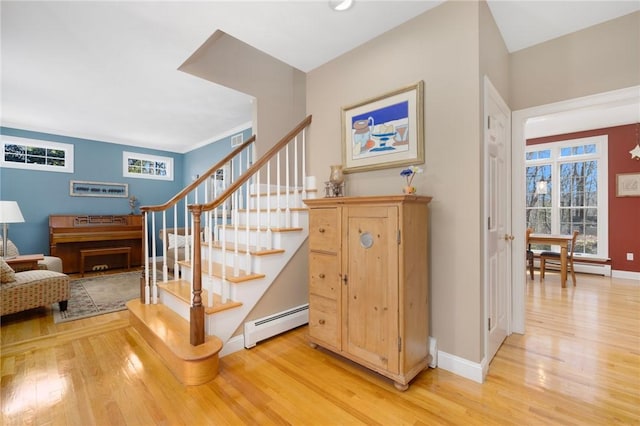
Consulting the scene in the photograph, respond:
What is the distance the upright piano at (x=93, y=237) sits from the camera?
500cm

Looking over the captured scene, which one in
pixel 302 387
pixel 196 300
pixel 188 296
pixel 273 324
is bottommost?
pixel 302 387

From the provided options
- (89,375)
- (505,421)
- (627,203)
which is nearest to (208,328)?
(89,375)

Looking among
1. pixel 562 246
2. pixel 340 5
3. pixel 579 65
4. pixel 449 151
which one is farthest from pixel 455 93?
pixel 562 246

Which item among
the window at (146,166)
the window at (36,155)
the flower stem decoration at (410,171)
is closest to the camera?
the flower stem decoration at (410,171)

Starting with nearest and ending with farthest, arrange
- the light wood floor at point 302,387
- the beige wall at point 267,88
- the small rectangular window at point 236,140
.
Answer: the light wood floor at point 302,387, the beige wall at point 267,88, the small rectangular window at point 236,140

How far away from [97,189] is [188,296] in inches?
194

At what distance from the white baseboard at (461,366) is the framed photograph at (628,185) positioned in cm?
525

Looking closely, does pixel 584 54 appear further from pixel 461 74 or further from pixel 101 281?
pixel 101 281

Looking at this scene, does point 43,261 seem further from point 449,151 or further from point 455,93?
point 455,93

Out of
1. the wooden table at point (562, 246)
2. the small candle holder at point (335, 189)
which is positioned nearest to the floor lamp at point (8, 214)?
the small candle holder at point (335, 189)

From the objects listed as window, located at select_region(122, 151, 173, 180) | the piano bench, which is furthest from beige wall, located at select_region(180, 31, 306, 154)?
window, located at select_region(122, 151, 173, 180)

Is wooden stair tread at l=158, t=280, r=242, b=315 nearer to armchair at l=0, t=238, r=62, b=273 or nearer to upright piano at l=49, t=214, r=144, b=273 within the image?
armchair at l=0, t=238, r=62, b=273

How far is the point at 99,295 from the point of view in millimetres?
3840

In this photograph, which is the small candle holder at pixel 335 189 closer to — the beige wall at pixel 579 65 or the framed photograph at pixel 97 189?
the beige wall at pixel 579 65
